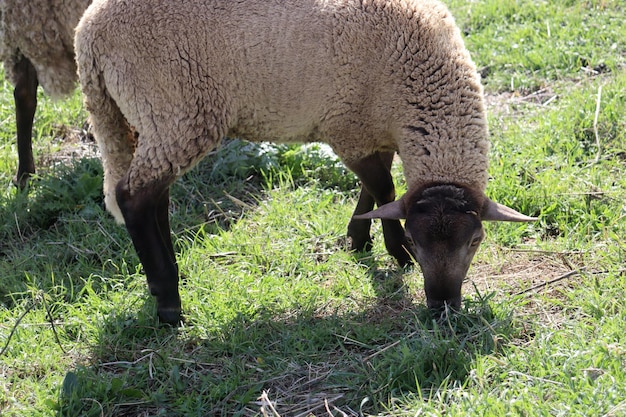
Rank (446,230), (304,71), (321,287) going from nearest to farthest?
1. (446,230)
2. (304,71)
3. (321,287)

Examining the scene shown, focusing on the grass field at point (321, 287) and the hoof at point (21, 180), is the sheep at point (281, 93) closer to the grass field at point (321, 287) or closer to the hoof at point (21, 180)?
the grass field at point (321, 287)

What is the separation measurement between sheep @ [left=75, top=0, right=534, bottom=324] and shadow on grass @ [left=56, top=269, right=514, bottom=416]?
8.6 inches

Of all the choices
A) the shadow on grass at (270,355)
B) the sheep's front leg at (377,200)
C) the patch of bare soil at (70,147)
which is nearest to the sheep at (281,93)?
the sheep's front leg at (377,200)

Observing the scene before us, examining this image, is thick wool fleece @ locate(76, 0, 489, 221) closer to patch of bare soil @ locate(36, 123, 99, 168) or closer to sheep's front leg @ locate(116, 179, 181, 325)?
sheep's front leg @ locate(116, 179, 181, 325)

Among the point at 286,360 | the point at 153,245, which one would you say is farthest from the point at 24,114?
the point at 286,360

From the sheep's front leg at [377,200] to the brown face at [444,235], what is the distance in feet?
1.96

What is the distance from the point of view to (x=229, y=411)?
403cm

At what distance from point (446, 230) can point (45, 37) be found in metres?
3.49

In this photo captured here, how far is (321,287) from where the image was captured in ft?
16.4

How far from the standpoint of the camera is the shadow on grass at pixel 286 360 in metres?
Answer: 4.00

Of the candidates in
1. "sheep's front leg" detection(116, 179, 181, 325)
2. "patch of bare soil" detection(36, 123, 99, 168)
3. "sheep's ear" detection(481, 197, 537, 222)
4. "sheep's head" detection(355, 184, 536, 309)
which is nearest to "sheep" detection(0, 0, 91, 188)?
"patch of bare soil" detection(36, 123, 99, 168)

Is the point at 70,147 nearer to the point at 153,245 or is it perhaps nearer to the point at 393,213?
the point at 153,245

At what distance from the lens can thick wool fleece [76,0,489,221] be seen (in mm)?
4617

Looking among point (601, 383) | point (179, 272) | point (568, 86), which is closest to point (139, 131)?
point (179, 272)
